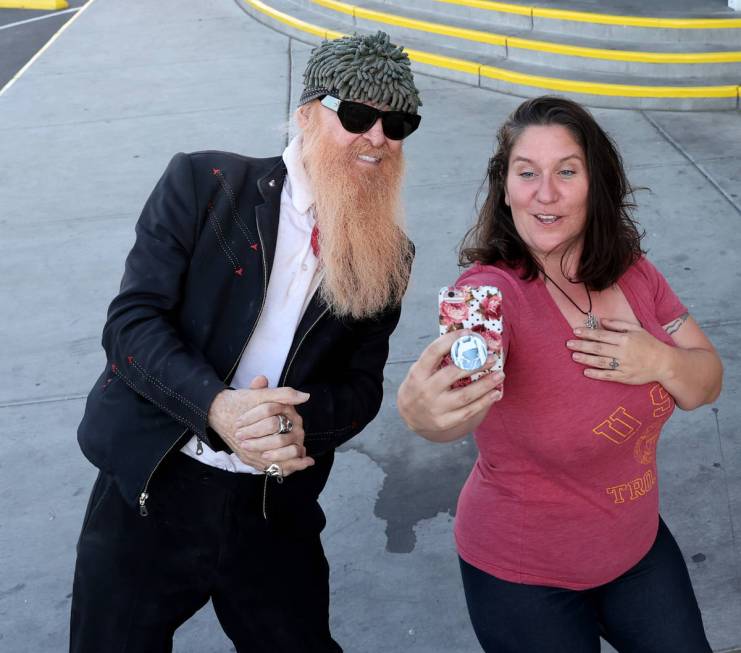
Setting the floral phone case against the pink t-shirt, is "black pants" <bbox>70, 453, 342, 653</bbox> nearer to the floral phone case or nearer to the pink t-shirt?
the pink t-shirt

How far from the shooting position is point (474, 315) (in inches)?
72.9

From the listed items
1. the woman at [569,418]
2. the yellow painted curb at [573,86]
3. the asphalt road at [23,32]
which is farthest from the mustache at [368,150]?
the asphalt road at [23,32]

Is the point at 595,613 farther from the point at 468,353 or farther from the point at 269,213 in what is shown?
the point at 269,213

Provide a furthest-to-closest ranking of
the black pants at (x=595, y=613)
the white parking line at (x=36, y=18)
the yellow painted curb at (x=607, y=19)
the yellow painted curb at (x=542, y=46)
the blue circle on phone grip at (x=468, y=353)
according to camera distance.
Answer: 1. the white parking line at (x=36, y=18)
2. the yellow painted curb at (x=607, y=19)
3. the yellow painted curb at (x=542, y=46)
4. the black pants at (x=595, y=613)
5. the blue circle on phone grip at (x=468, y=353)

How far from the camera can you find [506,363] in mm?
2123

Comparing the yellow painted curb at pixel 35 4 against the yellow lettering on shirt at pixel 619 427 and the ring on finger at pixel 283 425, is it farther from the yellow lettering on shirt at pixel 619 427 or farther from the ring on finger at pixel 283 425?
the yellow lettering on shirt at pixel 619 427

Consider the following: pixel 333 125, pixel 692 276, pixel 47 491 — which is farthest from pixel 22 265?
pixel 333 125

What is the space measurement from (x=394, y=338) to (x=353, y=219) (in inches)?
99.7

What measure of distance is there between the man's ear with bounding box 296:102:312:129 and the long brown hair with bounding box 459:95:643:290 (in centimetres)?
42

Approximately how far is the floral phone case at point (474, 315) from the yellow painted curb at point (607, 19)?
644cm

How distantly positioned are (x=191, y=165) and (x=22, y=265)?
12.2 ft

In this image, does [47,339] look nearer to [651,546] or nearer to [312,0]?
[651,546]

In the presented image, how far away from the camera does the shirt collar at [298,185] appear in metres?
2.31

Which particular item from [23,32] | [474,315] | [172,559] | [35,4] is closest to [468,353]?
[474,315]
